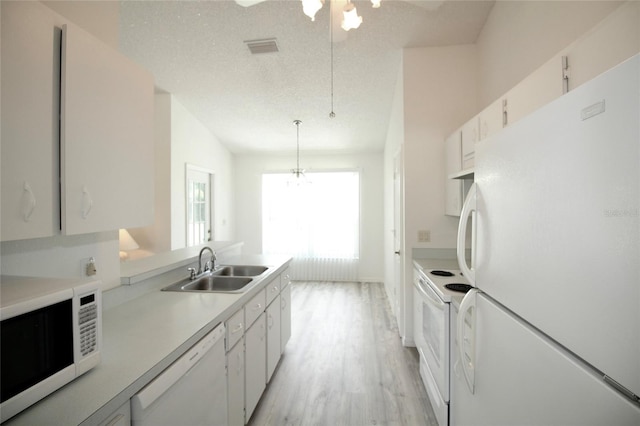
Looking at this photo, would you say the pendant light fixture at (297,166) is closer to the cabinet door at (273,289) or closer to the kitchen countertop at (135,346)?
the cabinet door at (273,289)

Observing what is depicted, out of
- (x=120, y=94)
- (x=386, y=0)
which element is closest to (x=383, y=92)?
(x=386, y=0)

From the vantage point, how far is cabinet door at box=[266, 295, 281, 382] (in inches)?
86.2

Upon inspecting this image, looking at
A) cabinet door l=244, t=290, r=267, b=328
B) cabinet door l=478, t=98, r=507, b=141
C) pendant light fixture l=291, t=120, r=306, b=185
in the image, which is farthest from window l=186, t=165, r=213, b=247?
cabinet door l=478, t=98, r=507, b=141

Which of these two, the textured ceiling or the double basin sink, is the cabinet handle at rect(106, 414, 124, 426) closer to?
the double basin sink

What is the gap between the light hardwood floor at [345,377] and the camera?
1.97 meters

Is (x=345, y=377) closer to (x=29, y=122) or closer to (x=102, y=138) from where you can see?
(x=102, y=138)

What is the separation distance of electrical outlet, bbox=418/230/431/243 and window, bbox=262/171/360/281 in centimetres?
260

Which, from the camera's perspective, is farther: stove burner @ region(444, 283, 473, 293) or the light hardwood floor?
the light hardwood floor

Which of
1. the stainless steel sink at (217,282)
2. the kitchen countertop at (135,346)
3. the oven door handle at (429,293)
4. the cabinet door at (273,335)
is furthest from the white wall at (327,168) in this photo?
the kitchen countertop at (135,346)

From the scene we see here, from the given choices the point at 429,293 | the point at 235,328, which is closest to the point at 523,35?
the point at 429,293

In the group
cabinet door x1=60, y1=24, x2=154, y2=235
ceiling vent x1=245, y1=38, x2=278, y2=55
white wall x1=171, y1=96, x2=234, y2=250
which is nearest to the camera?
cabinet door x1=60, y1=24, x2=154, y2=235

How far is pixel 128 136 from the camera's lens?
1.38 m

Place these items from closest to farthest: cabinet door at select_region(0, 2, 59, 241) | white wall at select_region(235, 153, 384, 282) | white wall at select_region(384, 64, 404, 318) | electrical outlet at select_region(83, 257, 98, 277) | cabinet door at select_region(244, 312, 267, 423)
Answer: cabinet door at select_region(0, 2, 59, 241)
electrical outlet at select_region(83, 257, 98, 277)
cabinet door at select_region(244, 312, 267, 423)
white wall at select_region(384, 64, 404, 318)
white wall at select_region(235, 153, 384, 282)

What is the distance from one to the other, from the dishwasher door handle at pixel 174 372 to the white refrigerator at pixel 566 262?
44.0 inches
